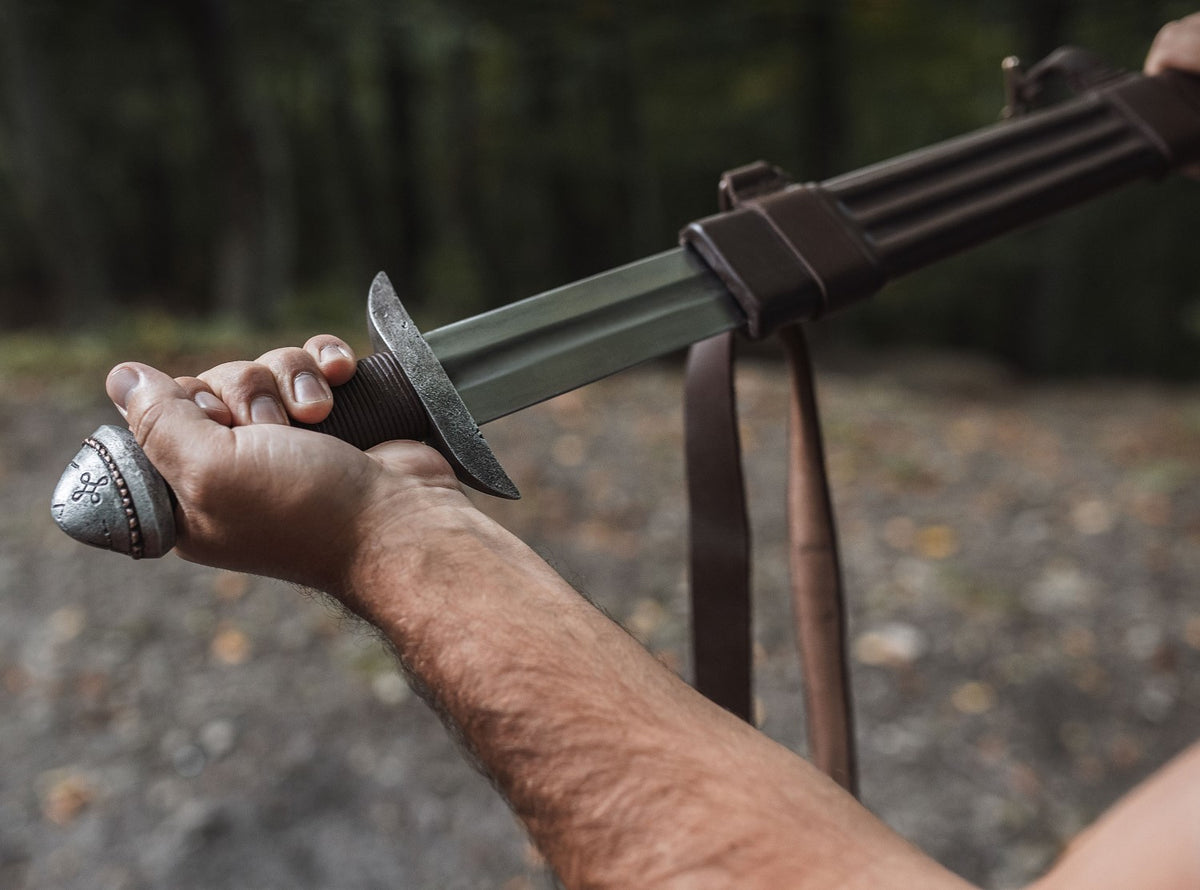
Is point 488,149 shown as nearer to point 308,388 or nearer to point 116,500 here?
point 308,388

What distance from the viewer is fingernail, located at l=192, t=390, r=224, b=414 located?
0.98 m

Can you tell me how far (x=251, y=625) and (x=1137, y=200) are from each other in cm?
1753

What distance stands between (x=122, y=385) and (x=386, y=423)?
0.26 meters

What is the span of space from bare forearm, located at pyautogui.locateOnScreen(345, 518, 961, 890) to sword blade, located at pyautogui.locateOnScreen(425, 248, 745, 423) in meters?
0.21

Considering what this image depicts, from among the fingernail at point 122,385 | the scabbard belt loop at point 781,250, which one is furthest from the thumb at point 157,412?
the scabbard belt loop at point 781,250

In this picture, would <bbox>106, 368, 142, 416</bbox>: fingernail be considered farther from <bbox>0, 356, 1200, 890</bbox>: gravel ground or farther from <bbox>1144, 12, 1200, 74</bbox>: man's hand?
<bbox>1144, 12, 1200, 74</bbox>: man's hand

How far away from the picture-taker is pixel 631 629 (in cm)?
182

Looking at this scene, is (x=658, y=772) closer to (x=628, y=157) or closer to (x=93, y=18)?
(x=93, y=18)

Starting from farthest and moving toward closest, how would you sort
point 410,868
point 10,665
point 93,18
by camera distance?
point 93,18, point 10,665, point 410,868

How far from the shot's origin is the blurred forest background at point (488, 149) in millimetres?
7965

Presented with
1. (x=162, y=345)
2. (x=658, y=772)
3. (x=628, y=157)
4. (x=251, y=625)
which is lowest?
(x=628, y=157)

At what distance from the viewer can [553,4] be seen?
8.95m

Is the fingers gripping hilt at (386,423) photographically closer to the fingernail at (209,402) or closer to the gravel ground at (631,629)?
the fingernail at (209,402)

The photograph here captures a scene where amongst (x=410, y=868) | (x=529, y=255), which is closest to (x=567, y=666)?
(x=410, y=868)
